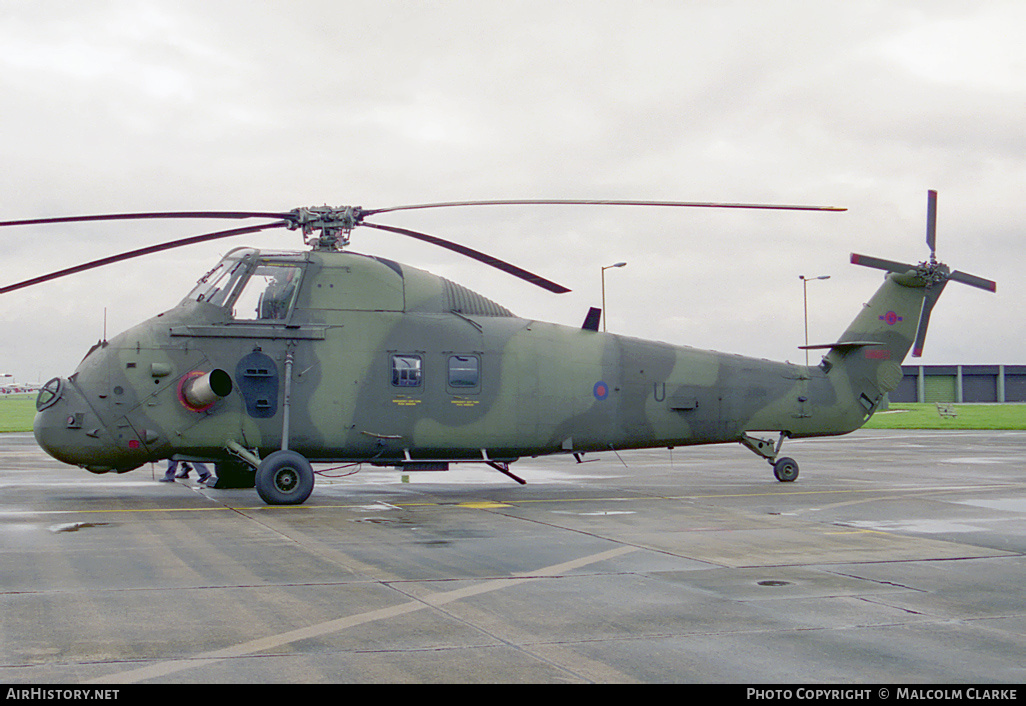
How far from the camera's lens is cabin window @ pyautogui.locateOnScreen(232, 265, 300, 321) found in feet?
49.9

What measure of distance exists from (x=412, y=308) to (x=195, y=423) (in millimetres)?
4153

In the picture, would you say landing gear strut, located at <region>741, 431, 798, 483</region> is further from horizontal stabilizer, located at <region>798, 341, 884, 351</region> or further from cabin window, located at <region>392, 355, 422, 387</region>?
cabin window, located at <region>392, 355, 422, 387</region>

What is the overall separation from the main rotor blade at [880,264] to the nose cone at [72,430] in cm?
1436

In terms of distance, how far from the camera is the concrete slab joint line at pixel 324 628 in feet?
17.3

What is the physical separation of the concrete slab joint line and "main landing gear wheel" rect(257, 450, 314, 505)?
6.35 metres

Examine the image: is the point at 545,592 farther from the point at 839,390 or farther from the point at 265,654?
the point at 839,390

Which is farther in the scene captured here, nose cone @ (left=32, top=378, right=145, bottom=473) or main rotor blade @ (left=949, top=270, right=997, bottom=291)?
main rotor blade @ (left=949, top=270, right=997, bottom=291)

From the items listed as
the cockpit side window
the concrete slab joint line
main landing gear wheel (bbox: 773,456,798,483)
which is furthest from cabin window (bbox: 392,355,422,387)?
main landing gear wheel (bbox: 773,456,798,483)

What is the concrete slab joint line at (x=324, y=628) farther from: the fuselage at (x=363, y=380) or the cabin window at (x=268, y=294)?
the cabin window at (x=268, y=294)

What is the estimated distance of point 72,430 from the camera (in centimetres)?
1435

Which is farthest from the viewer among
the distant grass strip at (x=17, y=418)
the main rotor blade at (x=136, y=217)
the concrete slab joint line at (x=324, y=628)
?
the distant grass strip at (x=17, y=418)

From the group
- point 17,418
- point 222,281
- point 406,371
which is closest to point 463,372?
point 406,371

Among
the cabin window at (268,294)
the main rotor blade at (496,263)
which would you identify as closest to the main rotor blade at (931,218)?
the main rotor blade at (496,263)

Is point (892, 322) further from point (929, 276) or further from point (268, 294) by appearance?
point (268, 294)
